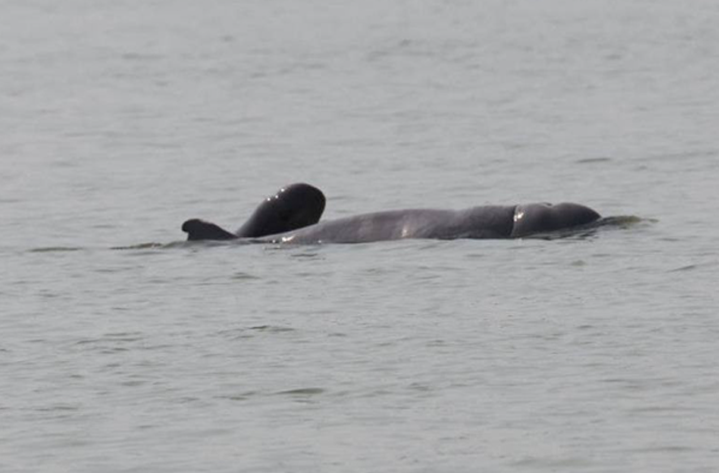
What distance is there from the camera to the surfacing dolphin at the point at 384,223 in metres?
18.6

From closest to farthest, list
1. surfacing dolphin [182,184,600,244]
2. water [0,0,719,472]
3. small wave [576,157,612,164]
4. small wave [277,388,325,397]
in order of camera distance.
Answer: water [0,0,719,472] < small wave [277,388,325,397] < surfacing dolphin [182,184,600,244] < small wave [576,157,612,164]

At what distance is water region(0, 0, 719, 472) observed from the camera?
474 inches

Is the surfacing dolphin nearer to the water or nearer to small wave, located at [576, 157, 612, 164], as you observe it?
the water

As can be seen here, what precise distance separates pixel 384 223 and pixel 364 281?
208 centimetres

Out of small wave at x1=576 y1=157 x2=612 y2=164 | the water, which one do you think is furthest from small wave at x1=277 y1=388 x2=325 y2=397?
small wave at x1=576 y1=157 x2=612 y2=164

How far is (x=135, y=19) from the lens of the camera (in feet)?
162

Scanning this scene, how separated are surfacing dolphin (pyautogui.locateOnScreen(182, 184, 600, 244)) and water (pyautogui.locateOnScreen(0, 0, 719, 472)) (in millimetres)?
265

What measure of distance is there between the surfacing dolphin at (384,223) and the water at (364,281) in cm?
26

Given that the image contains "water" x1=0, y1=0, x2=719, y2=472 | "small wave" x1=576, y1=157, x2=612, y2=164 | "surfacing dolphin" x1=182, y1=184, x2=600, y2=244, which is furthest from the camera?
"small wave" x1=576, y1=157, x2=612, y2=164

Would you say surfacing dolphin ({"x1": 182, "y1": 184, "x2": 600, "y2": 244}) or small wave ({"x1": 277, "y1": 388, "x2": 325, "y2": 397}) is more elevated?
surfacing dolphin ({"x1": 182, "y1": 184, "x2": 600, "y2": 244})

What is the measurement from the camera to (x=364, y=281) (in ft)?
55.8

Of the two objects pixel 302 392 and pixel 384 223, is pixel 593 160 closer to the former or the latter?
pixel 384 223

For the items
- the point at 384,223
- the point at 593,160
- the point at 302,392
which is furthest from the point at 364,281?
the point at 593,160

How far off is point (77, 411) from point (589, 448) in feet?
9.42
